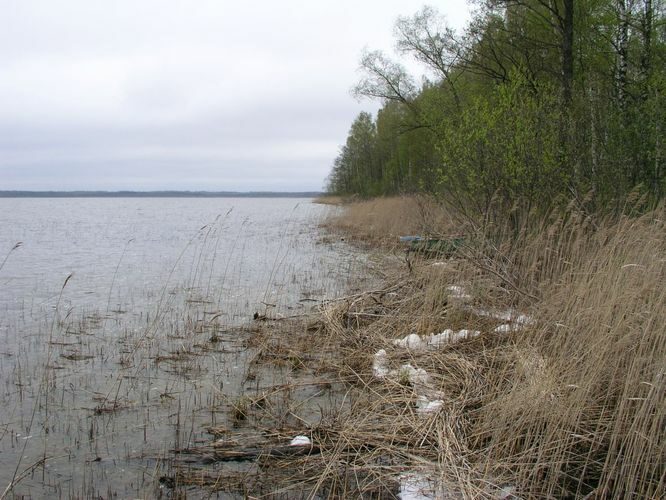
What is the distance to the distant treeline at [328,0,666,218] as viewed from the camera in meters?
8.78

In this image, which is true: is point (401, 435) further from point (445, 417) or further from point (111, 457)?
point (111, 457)

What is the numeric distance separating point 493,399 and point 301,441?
155cm

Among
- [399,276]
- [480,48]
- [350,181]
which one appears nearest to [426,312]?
[399,276]

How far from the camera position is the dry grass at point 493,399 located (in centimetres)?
348

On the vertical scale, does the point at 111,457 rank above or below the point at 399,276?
below

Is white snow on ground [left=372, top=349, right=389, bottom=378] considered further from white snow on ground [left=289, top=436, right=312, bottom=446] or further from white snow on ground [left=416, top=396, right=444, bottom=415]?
white snow on ground [left=289, top=436, right=312, bottom=446]

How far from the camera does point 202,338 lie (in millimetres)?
7605

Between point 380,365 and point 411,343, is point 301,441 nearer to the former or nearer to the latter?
point 380,365

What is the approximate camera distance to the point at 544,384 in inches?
157

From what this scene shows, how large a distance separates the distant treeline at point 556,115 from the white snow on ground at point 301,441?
457 centimetres

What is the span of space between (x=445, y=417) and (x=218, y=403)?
84.1 inches

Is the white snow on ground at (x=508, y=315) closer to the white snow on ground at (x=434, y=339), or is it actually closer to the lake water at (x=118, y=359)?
the white snow on ground at (x=434, y=339)

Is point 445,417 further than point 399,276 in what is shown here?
No

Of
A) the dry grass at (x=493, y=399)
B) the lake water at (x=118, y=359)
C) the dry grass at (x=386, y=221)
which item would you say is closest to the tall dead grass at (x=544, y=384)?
the dry grass at (x=493, y=399)
